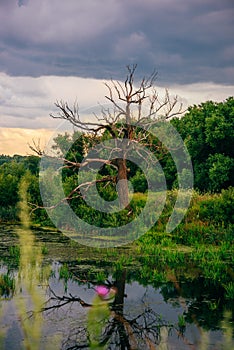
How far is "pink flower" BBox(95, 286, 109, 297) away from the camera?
7965 millimetres

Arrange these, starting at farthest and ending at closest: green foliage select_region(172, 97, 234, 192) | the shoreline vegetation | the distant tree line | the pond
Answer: green foliage select_region(172, 97, 234, 192) → the distant tree line → the shoreline vegetation → the pond

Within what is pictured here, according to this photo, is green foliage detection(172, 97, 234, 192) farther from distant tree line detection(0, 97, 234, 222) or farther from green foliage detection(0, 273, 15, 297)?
green foliage detection(0, 273, 15, 297)

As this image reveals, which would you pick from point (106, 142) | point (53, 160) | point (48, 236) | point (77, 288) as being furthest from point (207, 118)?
point (77, 288)

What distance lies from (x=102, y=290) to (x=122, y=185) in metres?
8.67

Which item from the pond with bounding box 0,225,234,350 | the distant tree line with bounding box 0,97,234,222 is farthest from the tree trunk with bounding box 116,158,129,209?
the distant tree line with bounding box 0,97,234,222

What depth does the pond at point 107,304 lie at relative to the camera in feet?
18.9

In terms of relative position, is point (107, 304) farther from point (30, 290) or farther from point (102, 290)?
point (30, 290)

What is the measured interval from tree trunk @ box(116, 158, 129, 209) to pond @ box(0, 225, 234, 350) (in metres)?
4.81

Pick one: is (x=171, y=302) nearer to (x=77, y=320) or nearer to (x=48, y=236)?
(x=77, y=320)

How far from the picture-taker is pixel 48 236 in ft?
47.2

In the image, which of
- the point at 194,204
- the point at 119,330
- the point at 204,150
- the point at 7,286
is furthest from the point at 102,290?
the point at 204,150

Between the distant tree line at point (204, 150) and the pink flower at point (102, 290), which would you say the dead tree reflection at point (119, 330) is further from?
the distant tree line at point (204, 150)

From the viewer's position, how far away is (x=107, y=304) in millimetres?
7383

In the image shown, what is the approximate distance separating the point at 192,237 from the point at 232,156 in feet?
51.8
